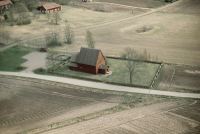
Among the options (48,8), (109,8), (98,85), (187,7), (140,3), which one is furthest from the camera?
(140,3)

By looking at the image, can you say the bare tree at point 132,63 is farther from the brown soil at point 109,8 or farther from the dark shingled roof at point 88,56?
the brown soil at point 109,8

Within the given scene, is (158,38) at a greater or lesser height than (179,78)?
Result: greater

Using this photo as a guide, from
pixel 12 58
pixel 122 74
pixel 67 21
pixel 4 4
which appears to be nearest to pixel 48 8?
pixel 67 21

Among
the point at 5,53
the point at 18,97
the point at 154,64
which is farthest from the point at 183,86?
the point at 5,53

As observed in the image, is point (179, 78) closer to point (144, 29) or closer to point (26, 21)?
point (144, 29)

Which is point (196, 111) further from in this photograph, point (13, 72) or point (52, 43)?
point (52, 43)

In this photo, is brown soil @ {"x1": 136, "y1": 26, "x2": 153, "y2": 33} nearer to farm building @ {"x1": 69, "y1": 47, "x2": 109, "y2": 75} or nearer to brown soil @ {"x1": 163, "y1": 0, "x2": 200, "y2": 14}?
brown soil @ {"x1": 163, "y1": 0, "x2": 200, "y2": 14}

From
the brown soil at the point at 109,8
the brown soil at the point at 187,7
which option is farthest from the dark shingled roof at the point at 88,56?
the brown soil at the point at 187,7
